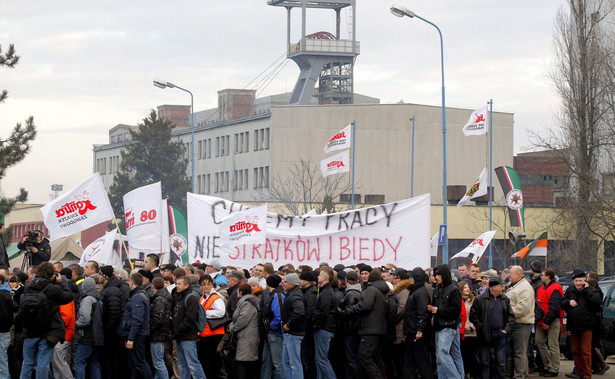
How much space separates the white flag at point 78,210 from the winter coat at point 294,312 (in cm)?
686

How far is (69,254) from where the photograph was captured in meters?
37.6

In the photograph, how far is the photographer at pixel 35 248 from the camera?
21.5 meters

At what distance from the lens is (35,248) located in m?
21.5

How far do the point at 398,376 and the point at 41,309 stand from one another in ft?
19.7

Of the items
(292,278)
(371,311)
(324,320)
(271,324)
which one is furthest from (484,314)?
(271,324)

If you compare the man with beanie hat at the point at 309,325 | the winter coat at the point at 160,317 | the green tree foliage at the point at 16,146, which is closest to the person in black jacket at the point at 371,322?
the man with beanie hat at the point at 309,325

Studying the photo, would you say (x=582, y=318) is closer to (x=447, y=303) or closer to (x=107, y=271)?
(x=447, y=303)

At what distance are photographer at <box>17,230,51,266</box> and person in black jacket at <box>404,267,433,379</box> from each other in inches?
321

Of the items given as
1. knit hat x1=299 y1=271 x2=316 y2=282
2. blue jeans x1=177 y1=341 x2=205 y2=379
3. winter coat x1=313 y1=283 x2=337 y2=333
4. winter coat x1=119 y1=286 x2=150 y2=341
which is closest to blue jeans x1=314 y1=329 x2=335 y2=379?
winter coat x1=313 y1=283 x2=337 y2=333

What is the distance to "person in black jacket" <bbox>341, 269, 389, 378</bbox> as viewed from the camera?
16.5 meters

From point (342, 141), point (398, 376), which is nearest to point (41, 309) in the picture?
point (398, 376)

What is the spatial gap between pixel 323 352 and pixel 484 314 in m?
2.56

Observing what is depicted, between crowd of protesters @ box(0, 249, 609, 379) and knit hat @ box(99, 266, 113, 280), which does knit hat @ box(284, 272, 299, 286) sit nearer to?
Answer: crowd of protesters @ box(0, 249, 609, 379)

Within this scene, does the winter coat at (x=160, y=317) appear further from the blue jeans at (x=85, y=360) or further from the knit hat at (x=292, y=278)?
the knit hat at (x=292, y=278)
